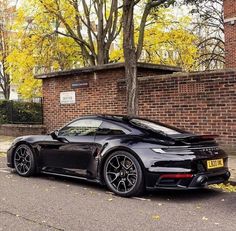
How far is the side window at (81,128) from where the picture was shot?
7427mm

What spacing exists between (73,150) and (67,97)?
7610mm

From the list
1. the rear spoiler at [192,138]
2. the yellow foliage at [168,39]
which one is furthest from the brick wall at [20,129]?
the rear spoiler at [192,138]

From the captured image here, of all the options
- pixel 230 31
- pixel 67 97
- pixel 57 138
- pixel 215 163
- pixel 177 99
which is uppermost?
pixel 230 31

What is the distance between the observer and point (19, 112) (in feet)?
63.2

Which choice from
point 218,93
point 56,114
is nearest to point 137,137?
point 218,93

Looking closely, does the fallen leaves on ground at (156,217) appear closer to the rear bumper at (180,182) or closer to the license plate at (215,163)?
the rear bumper at (180,182)

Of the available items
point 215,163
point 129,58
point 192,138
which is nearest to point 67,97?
point 129,58

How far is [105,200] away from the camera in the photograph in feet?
20.5

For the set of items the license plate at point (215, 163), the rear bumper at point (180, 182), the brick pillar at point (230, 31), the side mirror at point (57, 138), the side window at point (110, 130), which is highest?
the brick pillar at point (230, 31)

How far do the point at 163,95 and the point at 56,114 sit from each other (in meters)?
5.06

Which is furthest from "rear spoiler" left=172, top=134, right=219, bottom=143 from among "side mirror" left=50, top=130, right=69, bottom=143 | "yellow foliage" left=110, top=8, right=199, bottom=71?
"yellow foliage" left=110, top=8, right=199, bottom=71

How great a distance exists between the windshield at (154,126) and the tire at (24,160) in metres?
2.35

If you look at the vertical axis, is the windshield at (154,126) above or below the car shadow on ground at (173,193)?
above

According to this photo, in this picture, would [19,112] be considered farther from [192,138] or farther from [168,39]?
[192,138]
